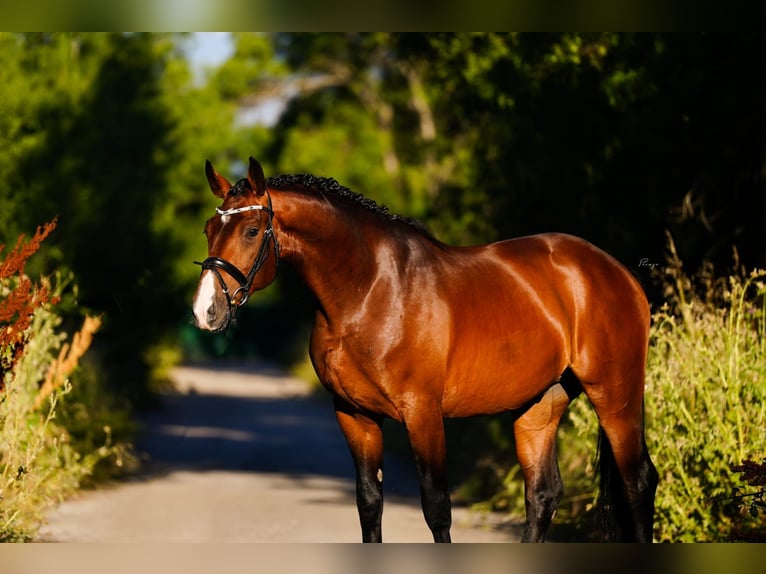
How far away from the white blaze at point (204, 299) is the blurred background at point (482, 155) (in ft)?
3.38

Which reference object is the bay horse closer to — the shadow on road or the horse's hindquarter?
the horse's hindquarter

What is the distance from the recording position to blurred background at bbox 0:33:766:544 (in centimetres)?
994

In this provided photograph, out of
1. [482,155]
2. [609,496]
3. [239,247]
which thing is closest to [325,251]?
[239,247]

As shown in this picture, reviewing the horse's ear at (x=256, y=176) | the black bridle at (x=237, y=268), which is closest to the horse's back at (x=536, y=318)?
the black bridle at (x=237, y=268)

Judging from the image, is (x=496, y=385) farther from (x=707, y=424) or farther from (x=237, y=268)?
(x=707, y=424)

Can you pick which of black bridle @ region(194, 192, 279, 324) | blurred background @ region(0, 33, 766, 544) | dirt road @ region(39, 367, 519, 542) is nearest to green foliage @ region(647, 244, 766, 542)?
blurred background @ region(0, 33, 766, 544)

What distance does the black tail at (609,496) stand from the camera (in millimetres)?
6555

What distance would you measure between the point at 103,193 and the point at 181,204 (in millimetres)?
16869

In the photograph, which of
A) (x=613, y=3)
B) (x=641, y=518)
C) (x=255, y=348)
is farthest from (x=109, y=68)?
(x=255, y=348)

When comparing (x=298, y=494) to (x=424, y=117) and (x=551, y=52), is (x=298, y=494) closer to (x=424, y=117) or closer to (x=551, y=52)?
(x=551, y=52)

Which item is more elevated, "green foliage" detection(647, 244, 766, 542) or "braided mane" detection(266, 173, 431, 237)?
"braided mane" detection(266, 173, 431, 237)

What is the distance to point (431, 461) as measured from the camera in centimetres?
572

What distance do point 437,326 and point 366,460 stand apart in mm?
747

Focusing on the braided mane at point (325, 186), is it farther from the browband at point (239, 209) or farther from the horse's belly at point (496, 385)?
the horse's belly at point (496, 385)
